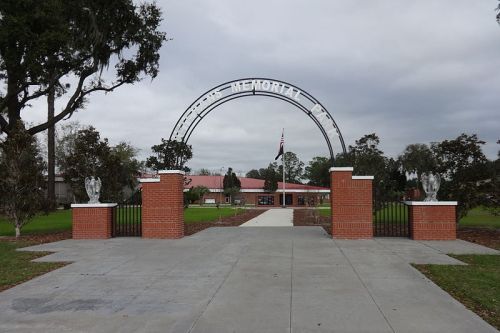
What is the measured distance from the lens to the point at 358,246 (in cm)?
1283

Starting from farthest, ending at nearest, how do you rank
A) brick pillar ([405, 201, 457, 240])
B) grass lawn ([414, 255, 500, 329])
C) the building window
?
the building window, brick pillar ([405, 201, 457, 240]), grass lawn ([414, 255, 500, 329])

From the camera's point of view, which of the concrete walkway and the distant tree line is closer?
the distant tree line

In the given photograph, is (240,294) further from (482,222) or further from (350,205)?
(482,222)

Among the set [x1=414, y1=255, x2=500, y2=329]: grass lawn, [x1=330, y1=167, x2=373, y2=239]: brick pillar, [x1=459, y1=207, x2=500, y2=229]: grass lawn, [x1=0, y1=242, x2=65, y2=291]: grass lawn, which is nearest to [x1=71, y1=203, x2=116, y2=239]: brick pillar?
Result: [x1=0, y1=242, x2=65, y2=291]: grass lawn

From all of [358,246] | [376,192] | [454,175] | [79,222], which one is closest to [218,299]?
[358,246]

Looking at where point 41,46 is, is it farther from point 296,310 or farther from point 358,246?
point 296,310

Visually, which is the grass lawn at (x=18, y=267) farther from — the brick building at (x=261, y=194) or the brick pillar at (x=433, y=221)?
the brick building at (x=261, y=194)

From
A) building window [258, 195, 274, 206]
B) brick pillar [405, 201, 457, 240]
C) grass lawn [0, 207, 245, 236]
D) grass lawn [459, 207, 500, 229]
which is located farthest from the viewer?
building window [258, 195, 274, 206]

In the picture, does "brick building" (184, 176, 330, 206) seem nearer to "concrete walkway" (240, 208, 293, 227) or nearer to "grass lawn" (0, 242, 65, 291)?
"concrete walkway" (240, 208, 293, 227)

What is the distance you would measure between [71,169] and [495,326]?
2479 centimetres

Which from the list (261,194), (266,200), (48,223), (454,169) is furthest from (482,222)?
(261,194)

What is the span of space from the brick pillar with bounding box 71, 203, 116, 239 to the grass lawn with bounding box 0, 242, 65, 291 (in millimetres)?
2716

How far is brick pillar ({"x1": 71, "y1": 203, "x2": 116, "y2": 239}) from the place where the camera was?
15.6 meters

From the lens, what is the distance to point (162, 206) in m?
15.4
